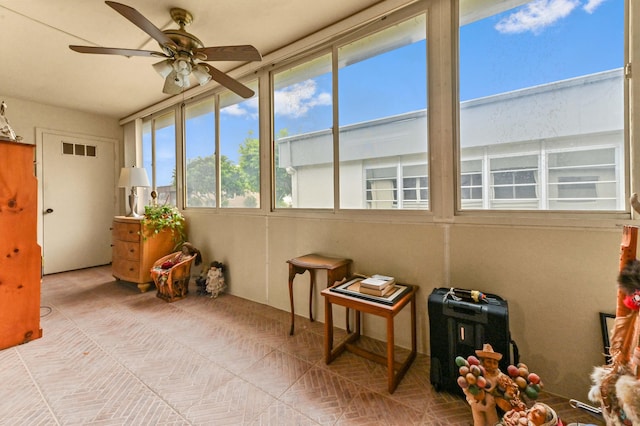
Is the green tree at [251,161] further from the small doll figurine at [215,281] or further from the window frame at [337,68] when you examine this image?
the small doll figurine at [215,281]

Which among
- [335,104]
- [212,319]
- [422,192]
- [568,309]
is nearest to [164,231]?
[212,319]

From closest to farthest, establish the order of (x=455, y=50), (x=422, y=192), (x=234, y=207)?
(x=455, y=50) → (x=422, y=192) → (x=234, y=207)

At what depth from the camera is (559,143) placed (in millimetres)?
1693

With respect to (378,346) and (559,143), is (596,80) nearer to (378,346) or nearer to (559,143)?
(559,143)

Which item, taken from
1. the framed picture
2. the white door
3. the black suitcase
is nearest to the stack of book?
the black suitcase

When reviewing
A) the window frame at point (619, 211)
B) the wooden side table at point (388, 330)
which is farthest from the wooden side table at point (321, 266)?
the window frame at point (619, 211)

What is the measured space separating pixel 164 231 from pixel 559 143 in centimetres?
431

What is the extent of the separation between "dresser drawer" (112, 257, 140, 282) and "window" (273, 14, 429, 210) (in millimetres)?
2188

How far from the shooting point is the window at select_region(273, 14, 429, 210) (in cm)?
219

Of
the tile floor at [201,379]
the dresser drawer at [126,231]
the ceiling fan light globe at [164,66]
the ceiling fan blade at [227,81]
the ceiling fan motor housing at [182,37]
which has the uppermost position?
the ceiling fan motor housing at [182,37]

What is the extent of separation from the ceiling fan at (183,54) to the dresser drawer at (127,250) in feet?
7.35

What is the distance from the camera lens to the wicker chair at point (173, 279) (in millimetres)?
3199

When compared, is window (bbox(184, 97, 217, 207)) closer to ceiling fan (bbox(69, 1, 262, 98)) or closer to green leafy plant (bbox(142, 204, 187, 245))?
green leafy plant (bbox(142, 204, 187, 245))

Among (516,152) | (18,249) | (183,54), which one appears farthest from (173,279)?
(516,152)
